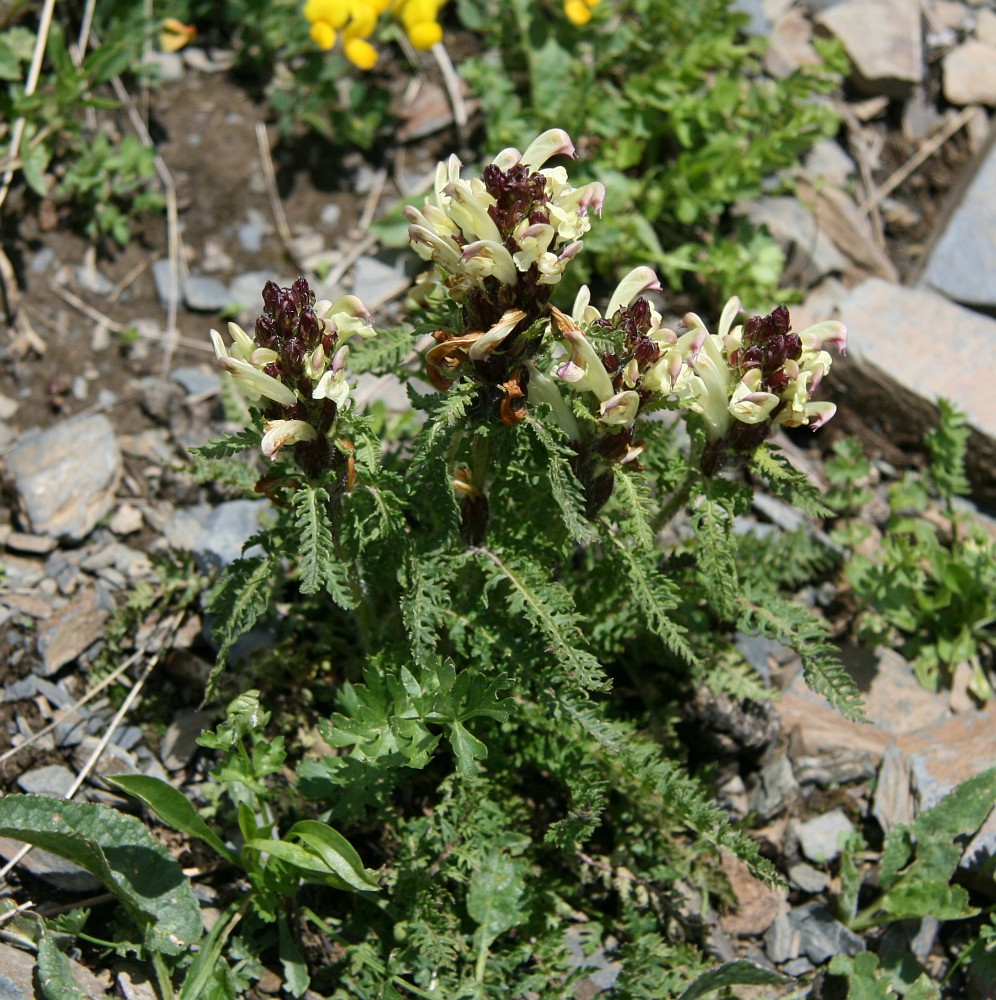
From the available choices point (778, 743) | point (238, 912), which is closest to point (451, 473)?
point (238, 912)

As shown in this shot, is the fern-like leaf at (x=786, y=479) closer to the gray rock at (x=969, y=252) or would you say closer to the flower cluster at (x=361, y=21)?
the gray rock at (x=969, y=252)

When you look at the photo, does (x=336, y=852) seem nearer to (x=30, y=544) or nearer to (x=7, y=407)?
(x=30, y=544)

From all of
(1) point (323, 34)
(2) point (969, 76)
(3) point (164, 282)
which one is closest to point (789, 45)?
(2) point (969, 76)

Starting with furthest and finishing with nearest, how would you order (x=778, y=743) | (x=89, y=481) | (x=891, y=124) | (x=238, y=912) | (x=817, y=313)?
(x=891, y=124) → (x=817, y=313) → (x=89, y=481) → (x=778, y=743) → (x=238, y=912)

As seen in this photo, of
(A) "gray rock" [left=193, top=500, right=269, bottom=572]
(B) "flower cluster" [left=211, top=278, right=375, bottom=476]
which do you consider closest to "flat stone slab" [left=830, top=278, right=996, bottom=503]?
(A) "gray rock" [left=193, top=500, right=269, bottom=572]

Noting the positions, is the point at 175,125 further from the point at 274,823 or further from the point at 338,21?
the point at 274,823

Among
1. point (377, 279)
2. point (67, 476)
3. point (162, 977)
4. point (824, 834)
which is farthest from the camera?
point (377, 279)
